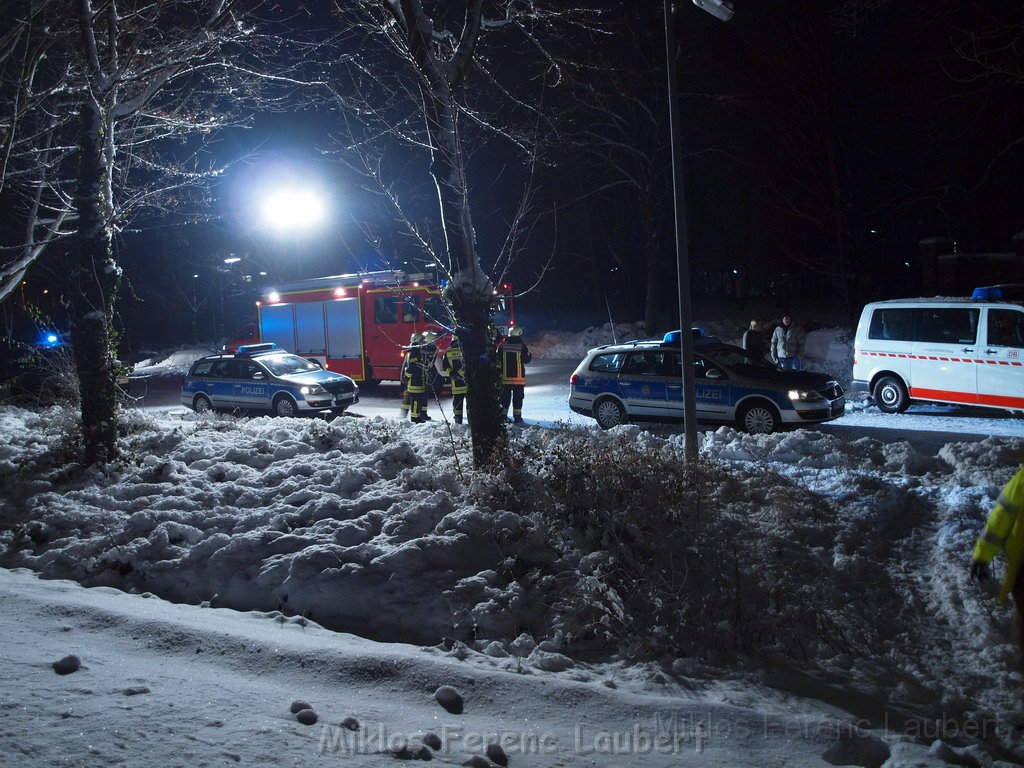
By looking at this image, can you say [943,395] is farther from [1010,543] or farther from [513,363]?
[1010,543]

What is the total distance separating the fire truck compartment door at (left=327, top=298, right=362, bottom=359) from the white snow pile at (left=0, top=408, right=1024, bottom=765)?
1307 centimetres

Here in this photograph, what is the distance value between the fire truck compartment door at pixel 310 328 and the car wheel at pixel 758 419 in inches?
555

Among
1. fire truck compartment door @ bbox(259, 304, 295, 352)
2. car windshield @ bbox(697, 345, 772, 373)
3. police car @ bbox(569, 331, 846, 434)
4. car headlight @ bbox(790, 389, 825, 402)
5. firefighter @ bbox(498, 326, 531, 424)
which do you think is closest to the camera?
car headlight @ bbox(790, 389, 825, 402)

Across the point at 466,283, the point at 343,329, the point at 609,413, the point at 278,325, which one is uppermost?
the point at 466,283

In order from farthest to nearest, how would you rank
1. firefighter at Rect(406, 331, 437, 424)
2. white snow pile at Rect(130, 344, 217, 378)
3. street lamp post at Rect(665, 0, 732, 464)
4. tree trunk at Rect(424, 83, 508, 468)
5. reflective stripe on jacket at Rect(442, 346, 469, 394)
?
white snow pile at Rect(130, 344, 217, 378) → firefighter at Rect(406, 331, 437, 424) → reflective stripe on jacket at Rect(442, 346, 469, 394) → street lamp post at Rect(665, 0, 732, 464) → tree trunk at Rect(424, 83, 508, 468)

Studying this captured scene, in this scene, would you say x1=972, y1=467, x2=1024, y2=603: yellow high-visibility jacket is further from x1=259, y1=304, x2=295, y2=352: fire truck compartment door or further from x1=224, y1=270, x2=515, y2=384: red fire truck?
x1=259, y1=304, x2=295, y2=352: fire truck compartment door

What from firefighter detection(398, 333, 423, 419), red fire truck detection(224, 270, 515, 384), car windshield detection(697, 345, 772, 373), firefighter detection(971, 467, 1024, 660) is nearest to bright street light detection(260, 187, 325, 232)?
red fire truck detection(224, 270, 515, 384)

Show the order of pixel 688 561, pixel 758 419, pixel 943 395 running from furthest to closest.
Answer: pixel 943 395
pixel 758 419
pixel 688 561

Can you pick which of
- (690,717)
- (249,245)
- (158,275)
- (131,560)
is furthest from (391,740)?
(158,275)

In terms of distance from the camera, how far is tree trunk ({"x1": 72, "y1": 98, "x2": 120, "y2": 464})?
9852mm

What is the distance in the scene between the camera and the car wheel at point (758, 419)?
12312mm

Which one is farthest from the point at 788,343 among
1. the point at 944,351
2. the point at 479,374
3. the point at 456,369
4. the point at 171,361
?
the point at 171,361

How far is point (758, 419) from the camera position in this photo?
12406 millimetres

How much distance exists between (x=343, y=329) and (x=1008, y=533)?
2024 cm
